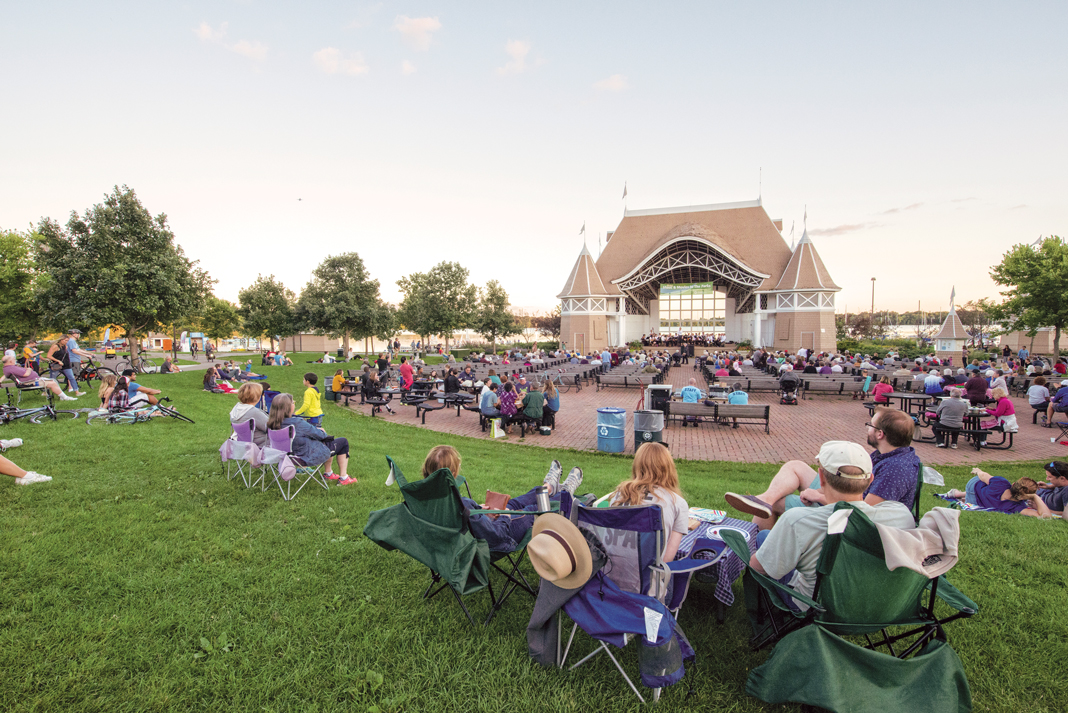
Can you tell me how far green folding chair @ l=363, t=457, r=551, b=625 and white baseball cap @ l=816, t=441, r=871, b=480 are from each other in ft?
6.19

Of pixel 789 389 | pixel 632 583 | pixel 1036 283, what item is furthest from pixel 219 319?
pixel 1036 283

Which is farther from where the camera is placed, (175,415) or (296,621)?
(175,415)

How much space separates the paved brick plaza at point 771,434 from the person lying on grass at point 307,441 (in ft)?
14.9

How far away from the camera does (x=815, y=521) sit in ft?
7.55

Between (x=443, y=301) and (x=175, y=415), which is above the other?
(x=443, y=301)

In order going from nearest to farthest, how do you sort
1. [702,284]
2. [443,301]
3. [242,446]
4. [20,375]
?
[242,446]
[20,375]
[443,301]
[702,284]

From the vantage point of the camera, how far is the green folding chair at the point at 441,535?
290 cm

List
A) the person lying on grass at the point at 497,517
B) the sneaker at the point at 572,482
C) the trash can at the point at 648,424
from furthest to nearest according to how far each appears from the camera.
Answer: the trash can at the point at 648,424 < the sneaker at the point at 572,482 < the person lying on grass at the point at 497,517

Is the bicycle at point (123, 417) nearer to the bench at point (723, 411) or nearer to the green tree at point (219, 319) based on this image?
the bench at point (723, 411)

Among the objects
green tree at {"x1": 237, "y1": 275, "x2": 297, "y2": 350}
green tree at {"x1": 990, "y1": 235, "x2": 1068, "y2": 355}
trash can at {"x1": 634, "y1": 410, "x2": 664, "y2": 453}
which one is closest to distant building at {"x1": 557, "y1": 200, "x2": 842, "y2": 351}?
green tree at {"x1": 990, "y1": 235, "x2": 1068, "y2": 355}

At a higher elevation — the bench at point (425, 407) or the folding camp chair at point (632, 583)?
the folding camp chair at point (632, 583)

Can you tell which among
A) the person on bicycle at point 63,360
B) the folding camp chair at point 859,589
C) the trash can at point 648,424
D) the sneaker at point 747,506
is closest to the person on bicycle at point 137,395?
the person on bicycle at point 63,360

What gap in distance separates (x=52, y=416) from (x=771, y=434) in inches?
569

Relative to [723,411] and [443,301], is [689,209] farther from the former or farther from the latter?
[723,411]
